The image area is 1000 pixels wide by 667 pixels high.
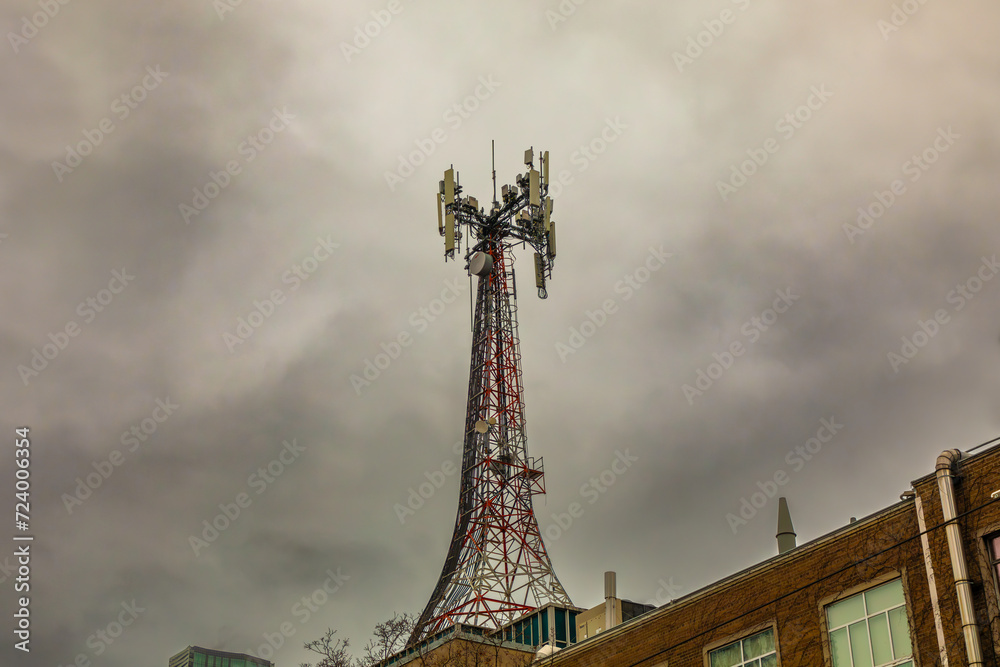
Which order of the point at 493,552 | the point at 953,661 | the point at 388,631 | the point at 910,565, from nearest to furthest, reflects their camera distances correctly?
the point at 953,661
the point at 910,565
the point at 388,631
the point at 493,552

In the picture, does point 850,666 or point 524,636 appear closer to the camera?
point 850,666

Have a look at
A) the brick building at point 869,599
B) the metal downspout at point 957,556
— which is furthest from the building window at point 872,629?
the metal downspout at point 957,556

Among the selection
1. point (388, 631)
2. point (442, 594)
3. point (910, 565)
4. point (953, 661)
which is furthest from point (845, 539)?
point (442, 594)

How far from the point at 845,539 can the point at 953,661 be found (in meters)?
4.61

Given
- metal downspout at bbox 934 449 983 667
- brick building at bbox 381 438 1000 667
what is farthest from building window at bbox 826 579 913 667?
metal downspout at bbox 934 449 983 667

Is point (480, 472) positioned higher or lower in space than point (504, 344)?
lower

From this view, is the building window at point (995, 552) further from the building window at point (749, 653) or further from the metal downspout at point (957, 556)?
the building window at point (749, 653)

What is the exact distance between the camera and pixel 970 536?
2969 centimetres

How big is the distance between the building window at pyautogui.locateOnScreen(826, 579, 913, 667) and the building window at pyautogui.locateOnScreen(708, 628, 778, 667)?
2.15 metres

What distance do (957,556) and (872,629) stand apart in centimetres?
347

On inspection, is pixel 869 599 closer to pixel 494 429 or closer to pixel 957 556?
pixel 957 556

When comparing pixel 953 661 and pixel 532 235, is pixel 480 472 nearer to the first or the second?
pixel 532 235

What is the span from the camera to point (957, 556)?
29.6 m

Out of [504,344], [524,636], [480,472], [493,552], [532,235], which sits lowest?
[524,636]
